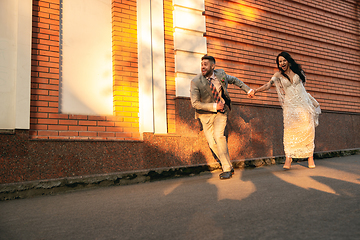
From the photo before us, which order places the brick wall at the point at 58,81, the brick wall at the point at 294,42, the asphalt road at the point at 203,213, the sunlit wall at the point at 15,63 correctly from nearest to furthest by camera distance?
the asphalt road at the point at 203,213 < the sunlit wall at the point at 15,63 < the brick wall at the point at 58,81 < the brick wall at the point at 294,42

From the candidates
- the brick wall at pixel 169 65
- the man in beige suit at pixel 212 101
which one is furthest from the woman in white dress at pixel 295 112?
the brick wall at pixel 169 65

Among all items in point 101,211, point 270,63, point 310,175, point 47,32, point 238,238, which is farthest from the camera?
point 270,63

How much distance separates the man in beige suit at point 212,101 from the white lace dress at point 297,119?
1.20 metres

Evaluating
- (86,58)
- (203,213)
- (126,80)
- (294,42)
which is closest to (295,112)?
(126,80)

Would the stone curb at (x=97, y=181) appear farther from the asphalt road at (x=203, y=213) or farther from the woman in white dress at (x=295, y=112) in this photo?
the woman in white dress at (x=295, y=112)

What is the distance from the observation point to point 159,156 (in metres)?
4.77

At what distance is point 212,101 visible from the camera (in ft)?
14.8

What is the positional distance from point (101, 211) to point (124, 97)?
252cm

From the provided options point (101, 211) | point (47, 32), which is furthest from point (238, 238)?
point (47, 32)

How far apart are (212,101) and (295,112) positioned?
1.57 m

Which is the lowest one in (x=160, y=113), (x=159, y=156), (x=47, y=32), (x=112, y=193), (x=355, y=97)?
(x=112, y=193)

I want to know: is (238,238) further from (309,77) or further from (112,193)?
(309,77)

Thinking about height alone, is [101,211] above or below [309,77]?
below

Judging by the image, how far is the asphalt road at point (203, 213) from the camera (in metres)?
1.86
